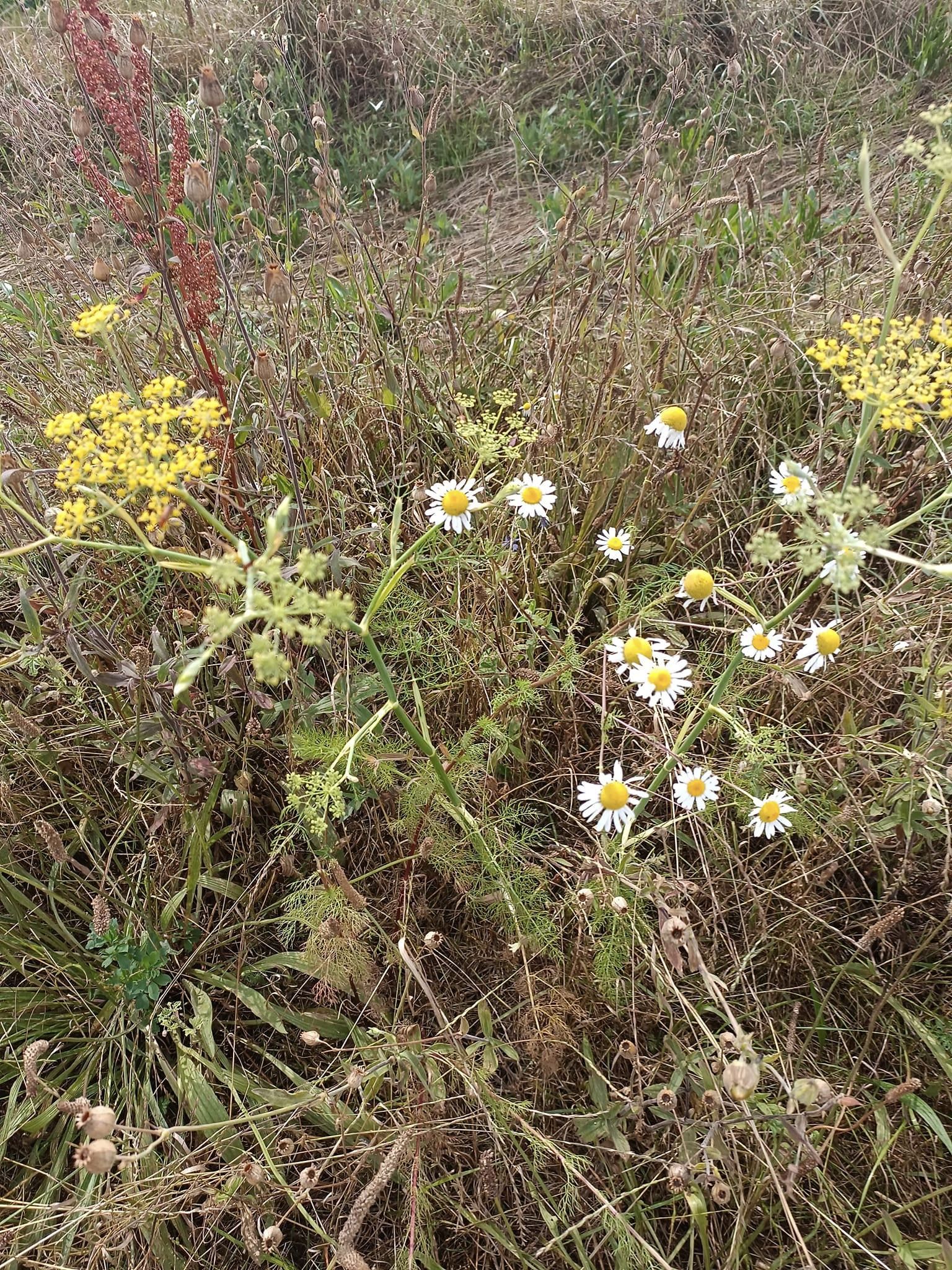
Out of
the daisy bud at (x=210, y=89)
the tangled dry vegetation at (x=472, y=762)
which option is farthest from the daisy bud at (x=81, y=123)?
the daisy bud at (x=210, y=89)

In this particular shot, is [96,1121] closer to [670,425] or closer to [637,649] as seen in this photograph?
[637,649]

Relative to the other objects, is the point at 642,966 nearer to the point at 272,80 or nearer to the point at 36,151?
the point at 36,151

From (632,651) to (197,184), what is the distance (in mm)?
1149

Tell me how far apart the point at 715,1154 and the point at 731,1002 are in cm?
52

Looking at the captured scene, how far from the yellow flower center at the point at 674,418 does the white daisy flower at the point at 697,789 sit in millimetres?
729

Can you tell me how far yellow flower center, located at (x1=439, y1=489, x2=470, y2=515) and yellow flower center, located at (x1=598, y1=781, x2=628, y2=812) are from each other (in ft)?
1.77

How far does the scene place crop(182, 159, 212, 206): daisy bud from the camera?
4.83 ft

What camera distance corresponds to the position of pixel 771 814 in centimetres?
153

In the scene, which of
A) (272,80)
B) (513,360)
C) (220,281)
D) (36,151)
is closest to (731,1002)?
(513,360)

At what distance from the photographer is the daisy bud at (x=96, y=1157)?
0.99 m

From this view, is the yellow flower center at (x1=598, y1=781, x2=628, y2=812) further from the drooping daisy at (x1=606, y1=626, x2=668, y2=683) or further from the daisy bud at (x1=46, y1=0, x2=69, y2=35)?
the daisy bud at (x1=46, y1=0, x2=69, y2=35)

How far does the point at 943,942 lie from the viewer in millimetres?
1608

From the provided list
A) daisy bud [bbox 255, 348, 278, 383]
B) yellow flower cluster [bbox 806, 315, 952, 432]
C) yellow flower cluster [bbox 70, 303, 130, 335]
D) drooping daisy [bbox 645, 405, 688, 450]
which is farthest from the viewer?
drooping daisy [bbox 645, 405, 688, 450]

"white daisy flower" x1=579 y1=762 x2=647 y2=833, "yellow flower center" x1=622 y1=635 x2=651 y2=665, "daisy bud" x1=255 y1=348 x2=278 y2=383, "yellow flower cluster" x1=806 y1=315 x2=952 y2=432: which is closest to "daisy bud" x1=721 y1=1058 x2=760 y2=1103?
"white daisy flower" x1=579 y1=762 x2=647 y2=833
